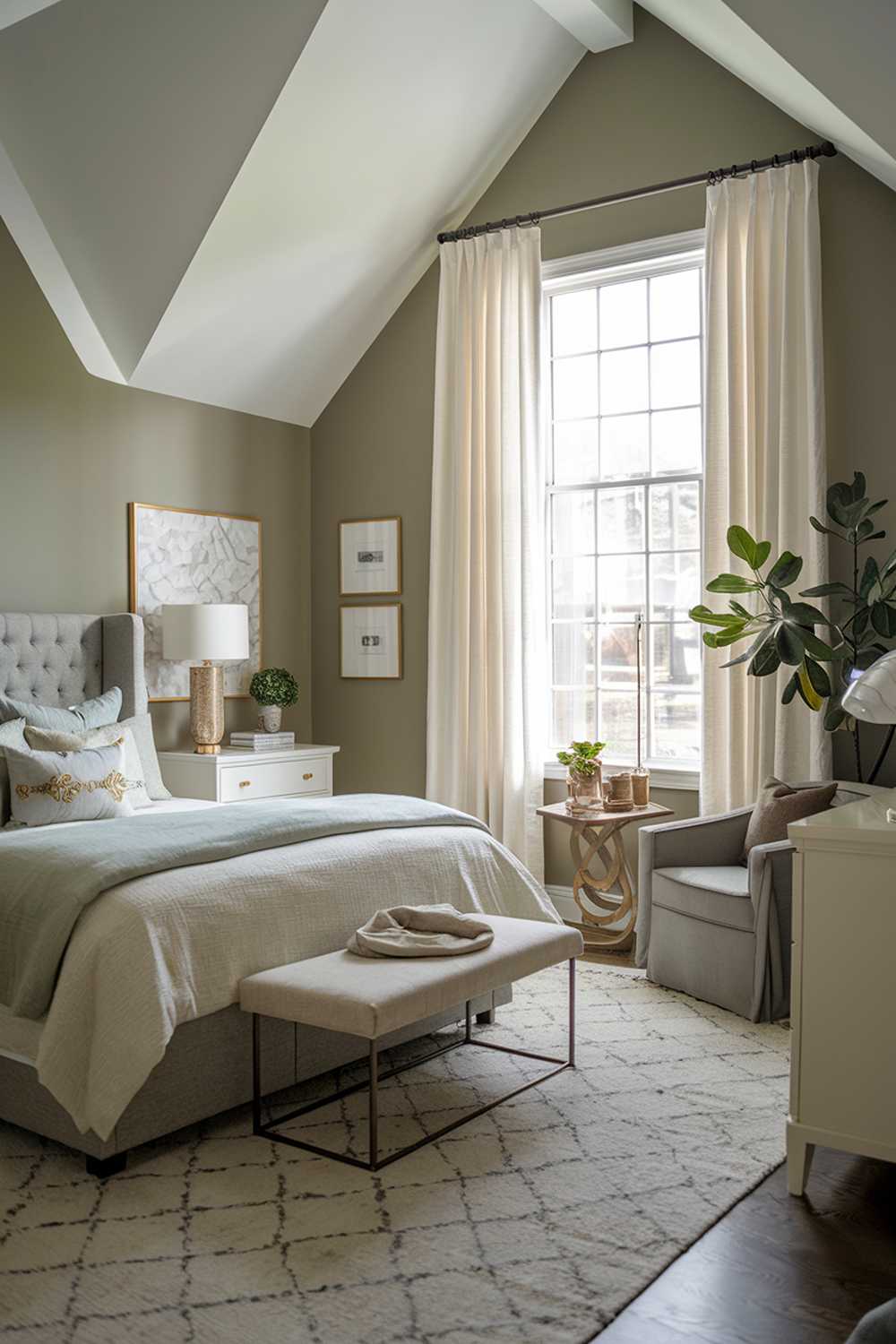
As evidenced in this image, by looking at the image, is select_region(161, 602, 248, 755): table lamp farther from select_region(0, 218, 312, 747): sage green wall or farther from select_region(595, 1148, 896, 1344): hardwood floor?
select_region(595, 1148, 896, 1344): hardwood floor

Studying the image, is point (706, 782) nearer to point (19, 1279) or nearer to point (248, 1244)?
point (248, 1244)

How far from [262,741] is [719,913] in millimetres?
2395

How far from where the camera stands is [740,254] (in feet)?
15.9

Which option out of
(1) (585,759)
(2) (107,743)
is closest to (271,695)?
(2) (107,743)

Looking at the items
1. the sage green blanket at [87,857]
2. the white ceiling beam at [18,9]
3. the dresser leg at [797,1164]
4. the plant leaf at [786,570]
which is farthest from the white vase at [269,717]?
the dresser leg at [797,1164]

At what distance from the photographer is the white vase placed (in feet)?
18.8

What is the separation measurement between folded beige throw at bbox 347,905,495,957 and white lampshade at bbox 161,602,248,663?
2.25 metres

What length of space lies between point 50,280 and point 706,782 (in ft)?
11.3

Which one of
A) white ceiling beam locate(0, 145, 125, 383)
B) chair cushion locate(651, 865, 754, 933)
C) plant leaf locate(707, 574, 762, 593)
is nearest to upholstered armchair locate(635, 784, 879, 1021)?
chair cushion locate(651, 865, 754, 933)

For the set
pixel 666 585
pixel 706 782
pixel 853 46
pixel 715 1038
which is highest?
pixel 853 46

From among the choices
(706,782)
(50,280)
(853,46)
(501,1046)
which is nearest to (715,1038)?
(501,1046)

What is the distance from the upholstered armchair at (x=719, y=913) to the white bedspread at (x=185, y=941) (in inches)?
41.6

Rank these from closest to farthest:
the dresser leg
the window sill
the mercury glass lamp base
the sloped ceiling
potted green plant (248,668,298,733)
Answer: the dresser leg, the sloped ceiling, the window sill, the mercury glass lamp base, potted green plant (248,668,298,733)

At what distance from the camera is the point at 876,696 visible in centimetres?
254
